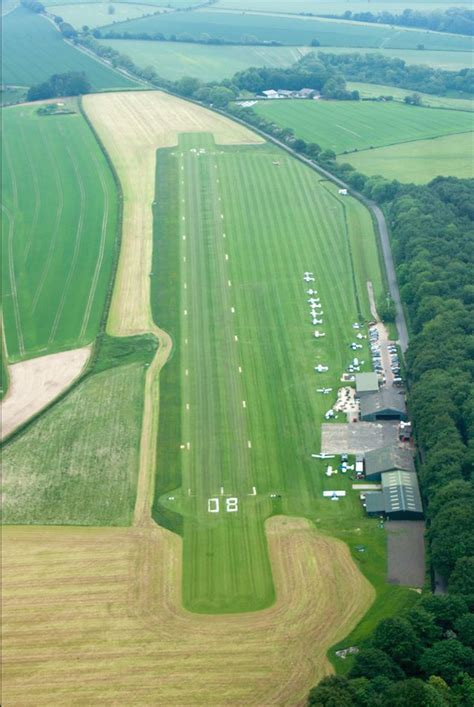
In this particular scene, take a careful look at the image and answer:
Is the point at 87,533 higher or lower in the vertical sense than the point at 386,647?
lower

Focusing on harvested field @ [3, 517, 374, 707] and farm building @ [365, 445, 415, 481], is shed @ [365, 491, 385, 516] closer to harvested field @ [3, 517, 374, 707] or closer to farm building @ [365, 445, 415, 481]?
farm building @ [365, 445, 415, 481]

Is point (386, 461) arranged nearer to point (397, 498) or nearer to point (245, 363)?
point (397, 498)

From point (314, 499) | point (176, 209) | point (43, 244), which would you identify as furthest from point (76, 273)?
point (314, 499)

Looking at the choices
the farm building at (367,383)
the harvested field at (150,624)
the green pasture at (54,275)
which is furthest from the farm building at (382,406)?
the green pasture at (54,275)

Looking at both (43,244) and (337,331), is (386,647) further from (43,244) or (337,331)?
(43,244)

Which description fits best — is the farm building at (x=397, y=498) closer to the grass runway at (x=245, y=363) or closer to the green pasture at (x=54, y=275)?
the grass runway at (x=245, y=363)

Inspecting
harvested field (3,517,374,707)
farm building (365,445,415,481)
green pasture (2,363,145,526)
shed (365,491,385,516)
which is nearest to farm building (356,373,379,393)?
farm building (365,445,415,481)
